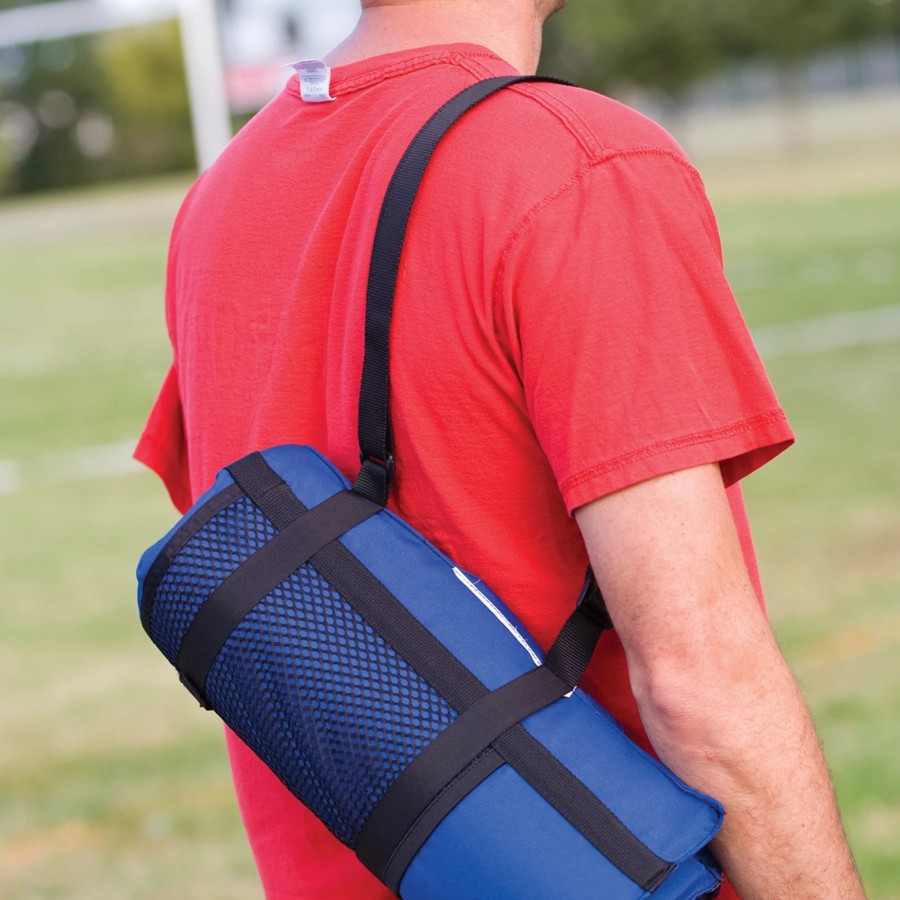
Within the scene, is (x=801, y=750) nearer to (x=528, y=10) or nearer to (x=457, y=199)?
(x=457, y=199)

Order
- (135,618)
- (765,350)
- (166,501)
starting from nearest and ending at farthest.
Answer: (135,618) < (166,501) < (765,350)

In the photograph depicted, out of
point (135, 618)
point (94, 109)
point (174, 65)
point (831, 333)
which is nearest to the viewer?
point (135, 618)

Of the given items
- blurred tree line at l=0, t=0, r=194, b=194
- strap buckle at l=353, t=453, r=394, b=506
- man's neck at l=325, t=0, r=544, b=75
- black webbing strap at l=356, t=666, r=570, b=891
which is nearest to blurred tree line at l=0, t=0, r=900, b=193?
blurred tree line at l=0, t=0, r=194, b=194

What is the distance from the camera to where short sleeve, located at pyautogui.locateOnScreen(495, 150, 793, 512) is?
1235 mm

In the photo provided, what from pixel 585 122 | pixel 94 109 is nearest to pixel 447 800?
pixel 585 122

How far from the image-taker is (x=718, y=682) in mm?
1282

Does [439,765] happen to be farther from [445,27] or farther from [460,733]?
[445,27]

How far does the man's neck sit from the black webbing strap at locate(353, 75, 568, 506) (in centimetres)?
16

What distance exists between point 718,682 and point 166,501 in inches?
282

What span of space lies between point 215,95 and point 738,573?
14.8m

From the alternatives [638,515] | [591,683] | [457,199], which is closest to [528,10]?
[457,199]

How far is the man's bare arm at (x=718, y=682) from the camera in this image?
4.12 ft

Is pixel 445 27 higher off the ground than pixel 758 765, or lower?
higher

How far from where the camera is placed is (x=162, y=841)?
4.18 metres
